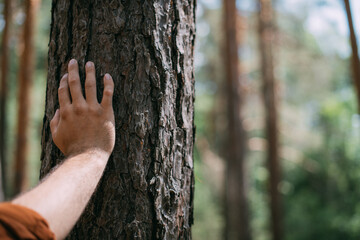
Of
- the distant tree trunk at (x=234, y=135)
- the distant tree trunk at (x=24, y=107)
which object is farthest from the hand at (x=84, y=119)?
the distant tree trunk at (x=234, y=135)

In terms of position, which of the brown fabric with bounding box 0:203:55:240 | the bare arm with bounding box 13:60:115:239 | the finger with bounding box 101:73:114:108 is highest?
the finger with bounding box 101:73:114:108

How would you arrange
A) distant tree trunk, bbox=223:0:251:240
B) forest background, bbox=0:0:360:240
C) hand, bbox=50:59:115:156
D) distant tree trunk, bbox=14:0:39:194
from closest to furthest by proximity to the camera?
hand, bbox=50:59:115:156 → distant tree trunk, bbox=14:0:39:194 → distant tree trunk, bbox=223:0:251:240 → forest background, bbox=0:0:360:240

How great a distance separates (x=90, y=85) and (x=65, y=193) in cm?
48

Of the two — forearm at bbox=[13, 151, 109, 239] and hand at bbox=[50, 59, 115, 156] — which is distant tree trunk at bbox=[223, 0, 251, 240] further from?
forearm at bbox=[13, 151, 109, 239]

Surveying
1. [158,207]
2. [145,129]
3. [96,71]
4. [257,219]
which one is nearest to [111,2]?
[96,71]

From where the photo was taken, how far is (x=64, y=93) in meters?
1.43

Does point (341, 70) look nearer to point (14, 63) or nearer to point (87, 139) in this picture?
point (14, 63)

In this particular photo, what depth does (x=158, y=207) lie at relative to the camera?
146cm

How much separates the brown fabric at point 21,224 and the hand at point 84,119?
0.38m

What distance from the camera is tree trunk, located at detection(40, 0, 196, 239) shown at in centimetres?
144

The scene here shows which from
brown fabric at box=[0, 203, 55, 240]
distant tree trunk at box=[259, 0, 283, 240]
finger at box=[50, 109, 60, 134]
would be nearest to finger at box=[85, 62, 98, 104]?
finger at box=[50, 109, 60, 134]

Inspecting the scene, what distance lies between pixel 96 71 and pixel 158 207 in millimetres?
622

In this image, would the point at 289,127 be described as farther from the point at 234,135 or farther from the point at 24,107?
the point at 24,107

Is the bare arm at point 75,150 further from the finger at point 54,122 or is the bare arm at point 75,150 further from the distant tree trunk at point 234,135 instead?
the distant tree trunk at point 234,135
